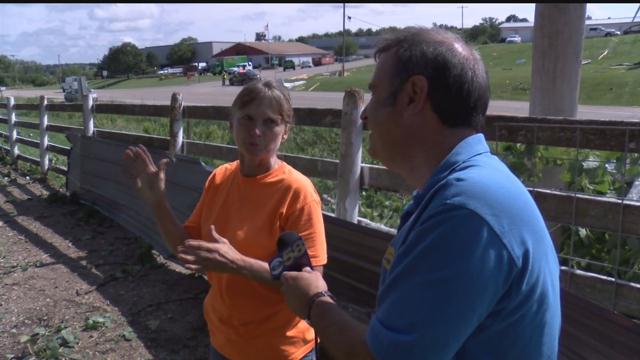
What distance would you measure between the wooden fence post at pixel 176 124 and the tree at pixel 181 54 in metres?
21.9

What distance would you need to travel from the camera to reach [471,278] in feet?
3.55

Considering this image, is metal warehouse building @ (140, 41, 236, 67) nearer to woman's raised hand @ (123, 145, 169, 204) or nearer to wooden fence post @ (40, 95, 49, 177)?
wooden fence post @ (40, 95, 49, 177)

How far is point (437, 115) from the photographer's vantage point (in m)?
1.28

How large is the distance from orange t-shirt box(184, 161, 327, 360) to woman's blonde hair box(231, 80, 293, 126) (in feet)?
0.82

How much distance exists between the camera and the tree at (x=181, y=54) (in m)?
27.5

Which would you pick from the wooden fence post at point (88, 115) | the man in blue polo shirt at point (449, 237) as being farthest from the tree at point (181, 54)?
the man in blue polo shirt at point (449, 237)

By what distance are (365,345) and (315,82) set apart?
52.4 metres

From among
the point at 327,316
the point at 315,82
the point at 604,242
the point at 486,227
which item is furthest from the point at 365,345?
the point at 315,82

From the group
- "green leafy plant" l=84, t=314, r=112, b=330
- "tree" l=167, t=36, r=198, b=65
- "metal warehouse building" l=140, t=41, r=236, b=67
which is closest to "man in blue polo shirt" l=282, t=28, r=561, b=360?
"green leafy plant" l=84, t=314, r=112, b=330

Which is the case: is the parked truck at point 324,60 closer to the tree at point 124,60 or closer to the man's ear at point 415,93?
the tree at point 124,60

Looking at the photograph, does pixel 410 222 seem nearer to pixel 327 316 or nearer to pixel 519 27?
pixel 327 316

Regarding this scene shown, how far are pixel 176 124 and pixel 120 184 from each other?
1.42 meters

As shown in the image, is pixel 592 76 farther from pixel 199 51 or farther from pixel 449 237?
pixel 449 237

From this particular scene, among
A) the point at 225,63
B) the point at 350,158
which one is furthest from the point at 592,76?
the point at 350,158
